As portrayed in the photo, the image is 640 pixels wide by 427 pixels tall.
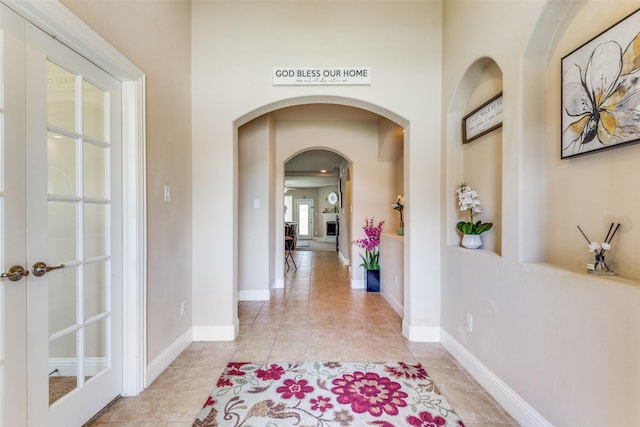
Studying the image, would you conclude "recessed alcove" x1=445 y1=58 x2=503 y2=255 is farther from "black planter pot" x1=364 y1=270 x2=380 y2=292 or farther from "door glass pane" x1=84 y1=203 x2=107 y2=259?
"door glass pane" x1=84 y1=203 x2=107 y2=259

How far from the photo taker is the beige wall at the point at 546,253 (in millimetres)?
1173

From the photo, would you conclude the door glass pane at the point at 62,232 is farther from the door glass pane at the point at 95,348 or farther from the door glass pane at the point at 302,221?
the door glass pane at the point at 302,221

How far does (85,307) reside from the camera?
1.58 meters

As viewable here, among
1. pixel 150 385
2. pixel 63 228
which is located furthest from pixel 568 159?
pixel 150 385

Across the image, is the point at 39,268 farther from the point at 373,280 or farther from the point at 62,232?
the point at 373,280

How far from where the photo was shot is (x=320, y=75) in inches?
105

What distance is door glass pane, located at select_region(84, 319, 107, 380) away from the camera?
1.59 m

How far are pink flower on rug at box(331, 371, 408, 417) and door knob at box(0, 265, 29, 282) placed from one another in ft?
5.85

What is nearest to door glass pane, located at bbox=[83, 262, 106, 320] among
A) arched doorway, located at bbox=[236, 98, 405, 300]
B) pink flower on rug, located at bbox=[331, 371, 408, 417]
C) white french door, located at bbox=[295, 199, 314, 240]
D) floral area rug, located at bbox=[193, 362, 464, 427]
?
floral area rug, located at bbox=[193, 362, 464, 427]

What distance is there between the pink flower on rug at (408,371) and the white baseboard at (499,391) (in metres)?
0.34

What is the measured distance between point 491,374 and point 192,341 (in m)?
2.46

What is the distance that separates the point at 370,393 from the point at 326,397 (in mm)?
296

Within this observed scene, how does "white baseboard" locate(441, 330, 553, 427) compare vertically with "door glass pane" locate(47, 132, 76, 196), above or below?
below

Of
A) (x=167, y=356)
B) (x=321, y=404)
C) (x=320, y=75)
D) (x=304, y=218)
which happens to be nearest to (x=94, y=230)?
(x=167, y=356)
